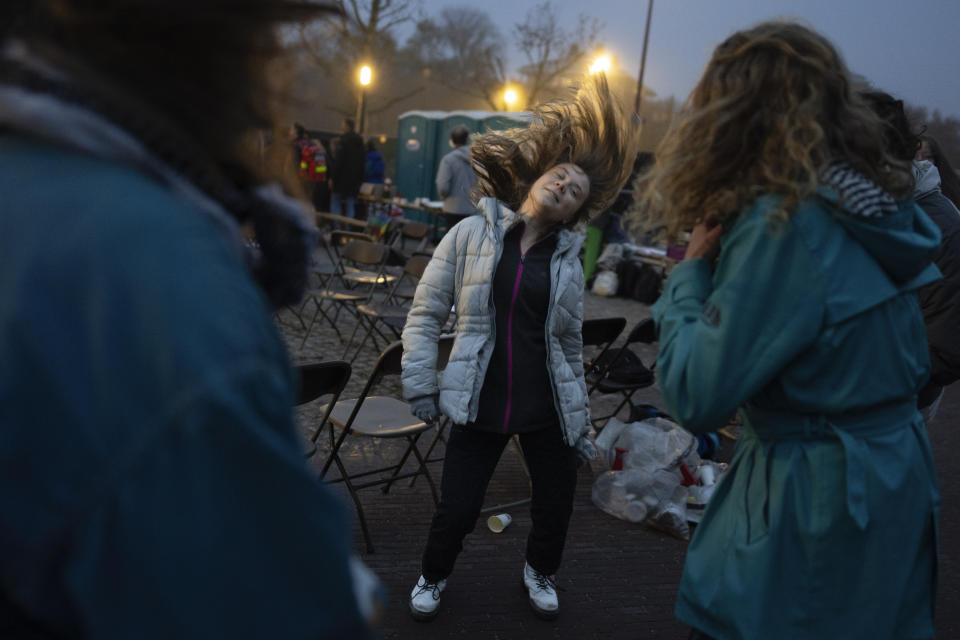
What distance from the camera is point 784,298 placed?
1404 millimetres

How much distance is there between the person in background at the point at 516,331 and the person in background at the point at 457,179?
7016mm

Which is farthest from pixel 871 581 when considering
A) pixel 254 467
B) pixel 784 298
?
pixel 254 467

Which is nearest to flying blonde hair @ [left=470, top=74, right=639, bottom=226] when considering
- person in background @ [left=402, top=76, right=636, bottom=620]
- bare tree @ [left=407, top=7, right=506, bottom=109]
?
person in background @ [left=402, top=76, right=636, bottom=620]

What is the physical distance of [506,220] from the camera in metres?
2.85

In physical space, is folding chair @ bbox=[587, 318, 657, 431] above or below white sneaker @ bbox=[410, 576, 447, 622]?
above

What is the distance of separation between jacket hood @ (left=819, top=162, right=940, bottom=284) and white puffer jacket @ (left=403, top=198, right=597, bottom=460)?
141 centimetres

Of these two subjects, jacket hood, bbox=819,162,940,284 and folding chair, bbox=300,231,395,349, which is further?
folding chair, bbox=300,231,395,349

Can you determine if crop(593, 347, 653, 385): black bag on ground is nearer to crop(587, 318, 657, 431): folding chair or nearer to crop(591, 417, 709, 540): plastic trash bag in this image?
crop(587, 318, 657, 431): folding chair

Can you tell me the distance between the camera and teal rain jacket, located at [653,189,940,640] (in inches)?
55.6

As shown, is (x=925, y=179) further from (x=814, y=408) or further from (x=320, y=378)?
(x=320, y=378)

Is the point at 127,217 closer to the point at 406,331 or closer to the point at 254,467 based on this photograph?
the point at 254,467

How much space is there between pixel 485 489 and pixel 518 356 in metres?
0.53

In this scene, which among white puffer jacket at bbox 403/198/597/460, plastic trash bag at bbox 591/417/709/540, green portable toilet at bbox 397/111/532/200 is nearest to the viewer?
white puffer jacket at bbox 403/198/597/460

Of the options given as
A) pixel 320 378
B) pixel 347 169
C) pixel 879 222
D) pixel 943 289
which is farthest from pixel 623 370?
pixel 347 169
